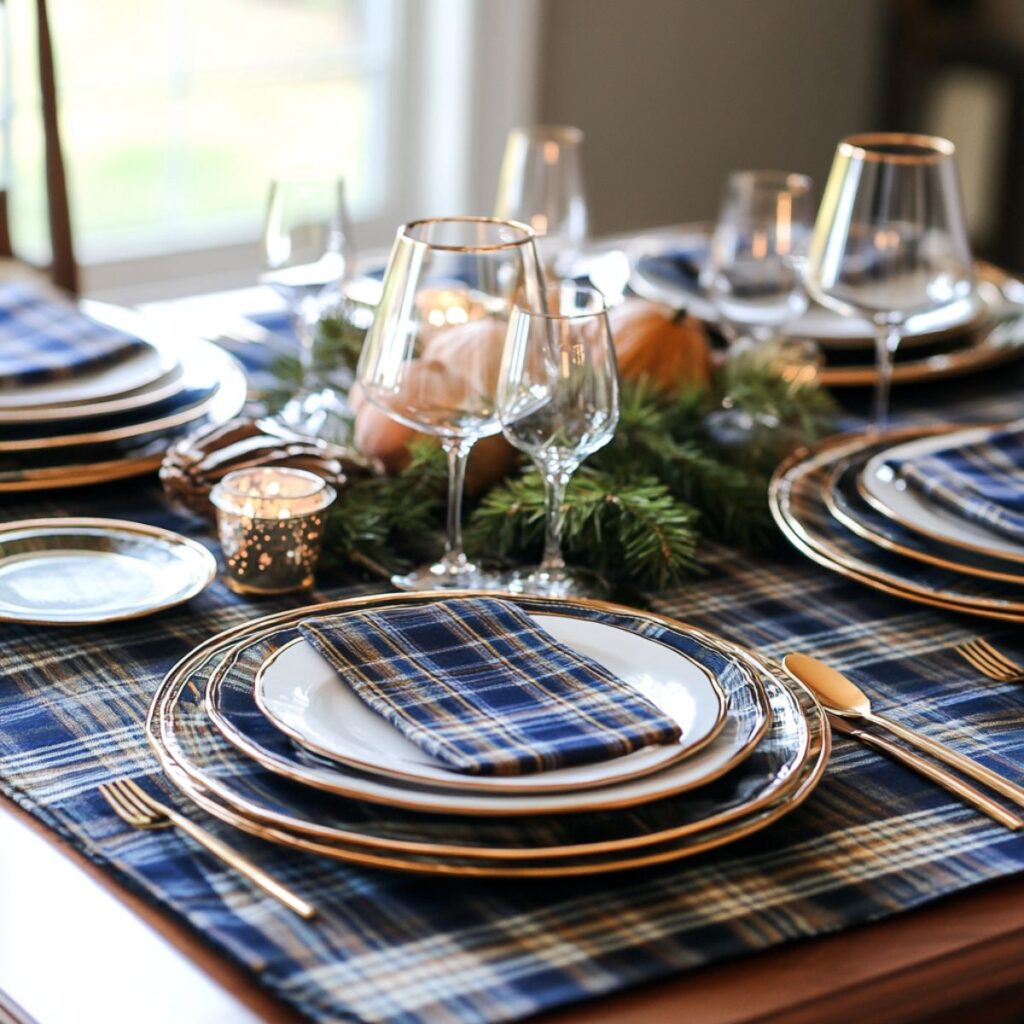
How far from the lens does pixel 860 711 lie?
32.4 inches

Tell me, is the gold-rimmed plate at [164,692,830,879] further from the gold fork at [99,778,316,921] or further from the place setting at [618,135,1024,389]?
the place setting at [618,135,1024,389]

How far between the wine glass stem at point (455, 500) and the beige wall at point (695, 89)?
7.44ft

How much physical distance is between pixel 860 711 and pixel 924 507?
0.87 feet

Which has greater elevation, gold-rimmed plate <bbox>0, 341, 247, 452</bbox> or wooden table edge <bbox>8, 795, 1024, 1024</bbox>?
wooden table edge <bbox>8, 795, 1024, 1024</bbox>

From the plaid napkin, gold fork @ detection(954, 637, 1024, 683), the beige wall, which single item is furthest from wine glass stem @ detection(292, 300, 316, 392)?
the beige wall

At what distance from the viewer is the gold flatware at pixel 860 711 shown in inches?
30.0

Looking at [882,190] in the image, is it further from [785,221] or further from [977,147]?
[977,147]

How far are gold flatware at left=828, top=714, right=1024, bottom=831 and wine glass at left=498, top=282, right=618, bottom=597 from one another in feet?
0.71

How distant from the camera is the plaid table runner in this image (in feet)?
1.97

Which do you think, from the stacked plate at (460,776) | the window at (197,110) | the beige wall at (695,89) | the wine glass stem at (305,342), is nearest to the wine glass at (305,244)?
the wine glass stem at (305,342)

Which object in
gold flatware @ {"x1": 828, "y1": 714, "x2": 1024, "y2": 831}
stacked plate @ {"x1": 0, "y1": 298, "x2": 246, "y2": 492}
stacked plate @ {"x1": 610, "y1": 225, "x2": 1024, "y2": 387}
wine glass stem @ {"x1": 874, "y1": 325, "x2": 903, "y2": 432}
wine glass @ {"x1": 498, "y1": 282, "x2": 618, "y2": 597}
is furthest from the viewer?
stacked plate @ {"x1": 610, "y1": 225, "x2": 1024, "y2": 387}

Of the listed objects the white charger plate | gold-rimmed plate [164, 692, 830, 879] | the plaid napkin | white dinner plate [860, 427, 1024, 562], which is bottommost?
white dinner plate [860, 427, 1024, 562]

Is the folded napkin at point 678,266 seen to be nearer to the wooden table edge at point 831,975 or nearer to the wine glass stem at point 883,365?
the wine glass stem at point 883,365

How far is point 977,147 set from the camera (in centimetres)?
338
